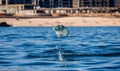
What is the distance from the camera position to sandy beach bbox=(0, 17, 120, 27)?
189m

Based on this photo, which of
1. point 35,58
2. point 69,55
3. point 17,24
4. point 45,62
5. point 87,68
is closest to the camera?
point 87,68

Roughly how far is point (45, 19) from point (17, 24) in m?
13.8

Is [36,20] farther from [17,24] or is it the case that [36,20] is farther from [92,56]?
[92,56]

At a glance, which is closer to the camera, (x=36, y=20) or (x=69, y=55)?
(x=69, y=55)

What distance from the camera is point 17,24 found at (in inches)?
7436

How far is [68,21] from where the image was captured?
193m

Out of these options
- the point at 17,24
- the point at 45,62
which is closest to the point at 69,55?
the point at 45,62

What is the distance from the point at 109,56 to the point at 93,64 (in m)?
5.76

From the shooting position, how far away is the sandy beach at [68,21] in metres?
189

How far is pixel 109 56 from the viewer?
34.2m

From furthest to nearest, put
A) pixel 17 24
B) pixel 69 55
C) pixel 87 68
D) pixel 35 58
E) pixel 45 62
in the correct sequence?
pixel 17 24, pixel 69 55, pixel 35 58, pixel 45 62, pixel 87 68

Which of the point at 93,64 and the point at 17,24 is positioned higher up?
the point at 93,64

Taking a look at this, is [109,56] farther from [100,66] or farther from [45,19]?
[45,19]

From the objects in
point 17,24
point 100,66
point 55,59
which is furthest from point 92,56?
point 17,24
